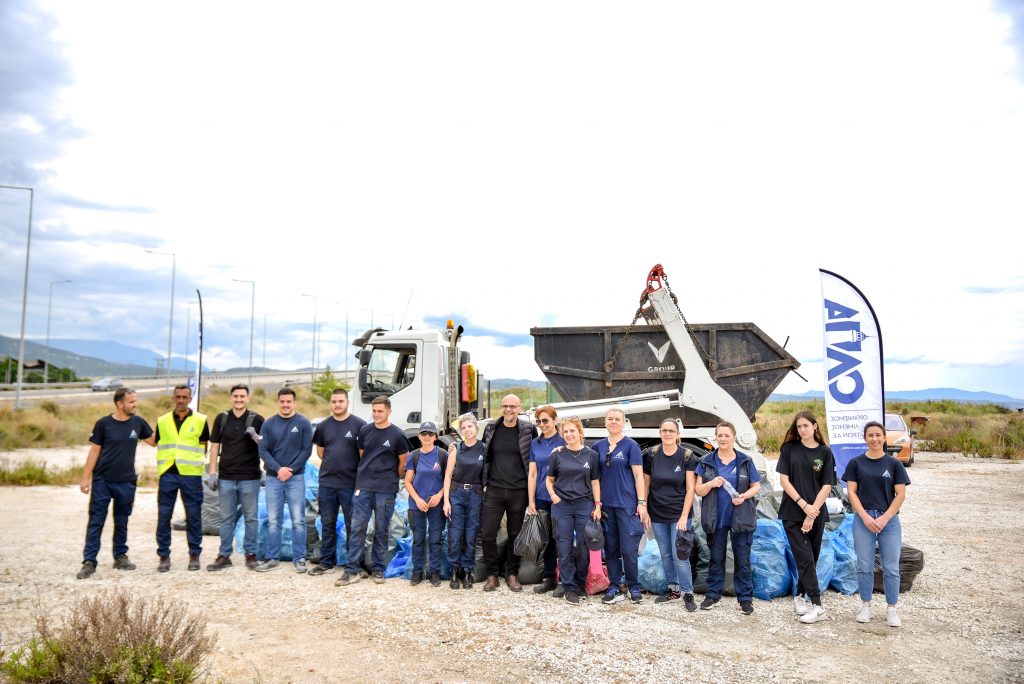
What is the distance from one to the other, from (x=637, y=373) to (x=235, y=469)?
5.70 metres

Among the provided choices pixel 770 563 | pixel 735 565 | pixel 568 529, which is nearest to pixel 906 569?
pixel 770 563

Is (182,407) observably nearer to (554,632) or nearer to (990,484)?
(554,632)

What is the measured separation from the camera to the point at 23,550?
8.81m

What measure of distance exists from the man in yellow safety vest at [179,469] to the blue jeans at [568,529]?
4022 millimetres

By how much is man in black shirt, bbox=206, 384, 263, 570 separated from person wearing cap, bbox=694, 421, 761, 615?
4.82m

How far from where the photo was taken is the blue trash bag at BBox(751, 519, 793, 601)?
715 cm

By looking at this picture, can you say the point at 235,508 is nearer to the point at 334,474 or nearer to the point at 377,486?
the point at 334,474

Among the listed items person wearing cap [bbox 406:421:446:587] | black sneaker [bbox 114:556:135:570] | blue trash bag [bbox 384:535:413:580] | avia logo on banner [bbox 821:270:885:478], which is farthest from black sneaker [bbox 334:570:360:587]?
avia logo on banner [bbox 821:270:885:478]

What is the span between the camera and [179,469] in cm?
802

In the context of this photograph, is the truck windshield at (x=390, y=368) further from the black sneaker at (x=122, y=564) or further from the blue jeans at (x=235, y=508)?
the black sneaker at (x=122, y=564)

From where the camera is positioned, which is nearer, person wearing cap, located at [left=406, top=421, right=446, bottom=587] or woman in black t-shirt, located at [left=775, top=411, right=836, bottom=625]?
woman in black t-shirt, located at [left=775, top=411, right=836, bottom=625]

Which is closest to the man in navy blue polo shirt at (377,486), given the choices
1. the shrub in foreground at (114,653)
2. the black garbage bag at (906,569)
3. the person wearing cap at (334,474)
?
the person wearing cap at (334,474)

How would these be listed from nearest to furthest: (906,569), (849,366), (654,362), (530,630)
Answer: (530,630), (906,569), (849,366), (654,362)

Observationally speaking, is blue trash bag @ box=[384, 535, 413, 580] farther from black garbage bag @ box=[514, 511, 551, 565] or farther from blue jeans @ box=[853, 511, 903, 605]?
blue jeans @ box=[853, 511, 903, 605]
